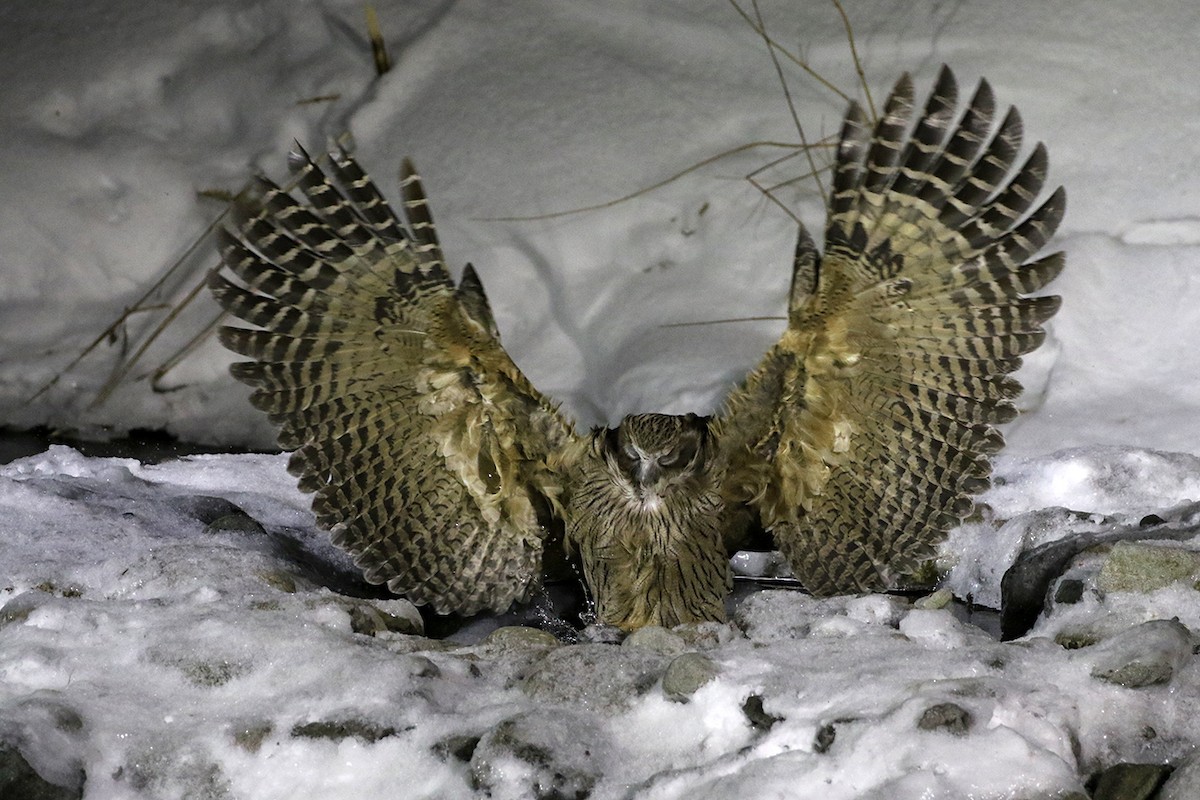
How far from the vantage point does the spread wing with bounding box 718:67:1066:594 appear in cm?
326

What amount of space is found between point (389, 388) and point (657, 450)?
74cm

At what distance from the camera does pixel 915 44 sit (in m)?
5.63

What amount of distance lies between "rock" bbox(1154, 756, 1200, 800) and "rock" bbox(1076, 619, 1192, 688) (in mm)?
284

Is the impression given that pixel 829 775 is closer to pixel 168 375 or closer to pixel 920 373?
pixel 920 373

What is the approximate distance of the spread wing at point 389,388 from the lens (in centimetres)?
345

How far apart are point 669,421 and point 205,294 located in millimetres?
2827

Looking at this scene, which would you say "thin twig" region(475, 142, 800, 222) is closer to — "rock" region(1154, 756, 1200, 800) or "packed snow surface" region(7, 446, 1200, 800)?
"packed snow surface" region(7, 446, 1200, 800)

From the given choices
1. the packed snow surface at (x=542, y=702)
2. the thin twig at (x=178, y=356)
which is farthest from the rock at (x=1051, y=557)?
the thin twig at (x=178, y=356)

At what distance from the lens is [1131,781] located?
2.35m

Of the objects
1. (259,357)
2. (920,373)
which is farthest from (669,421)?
(259,357)

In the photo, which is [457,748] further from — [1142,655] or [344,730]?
[1142,655]

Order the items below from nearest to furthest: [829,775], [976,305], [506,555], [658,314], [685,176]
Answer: [829,775], [976,305], [506,555], [658,314], [685,176]

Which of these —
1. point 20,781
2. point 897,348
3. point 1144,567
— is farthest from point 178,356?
point 1144,567

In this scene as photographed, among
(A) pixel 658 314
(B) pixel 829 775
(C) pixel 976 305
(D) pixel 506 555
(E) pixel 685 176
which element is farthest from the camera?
(E) pixel 685 176
